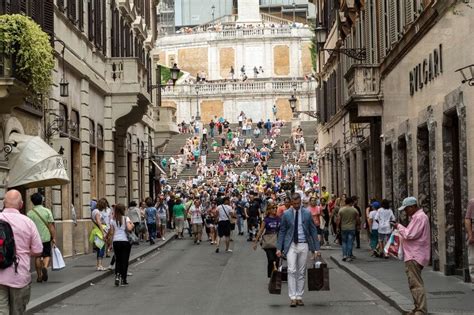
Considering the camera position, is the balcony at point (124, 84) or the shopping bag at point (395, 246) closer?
the shopping bag at point (395, 246)

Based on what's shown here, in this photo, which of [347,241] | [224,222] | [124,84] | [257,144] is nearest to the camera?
[347,241]

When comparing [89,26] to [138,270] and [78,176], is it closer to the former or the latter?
[78,176]

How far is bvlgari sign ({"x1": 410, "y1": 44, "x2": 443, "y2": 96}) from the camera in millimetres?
24062

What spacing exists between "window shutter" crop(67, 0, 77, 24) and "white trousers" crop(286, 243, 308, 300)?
49.3 feet

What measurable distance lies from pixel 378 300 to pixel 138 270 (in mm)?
10338

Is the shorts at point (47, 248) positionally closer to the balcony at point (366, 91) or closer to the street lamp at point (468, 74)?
the street lamp at point (468, 74)

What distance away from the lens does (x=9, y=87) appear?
73.7ft

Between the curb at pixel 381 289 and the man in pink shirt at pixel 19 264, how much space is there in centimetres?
639

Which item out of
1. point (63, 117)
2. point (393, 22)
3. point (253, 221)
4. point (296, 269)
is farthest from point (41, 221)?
point (253, 221)

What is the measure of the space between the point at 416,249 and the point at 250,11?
124466 millimetres

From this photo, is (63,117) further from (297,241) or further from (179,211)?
(179,211)

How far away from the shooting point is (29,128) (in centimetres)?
2762

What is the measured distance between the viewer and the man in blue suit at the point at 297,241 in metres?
19.2

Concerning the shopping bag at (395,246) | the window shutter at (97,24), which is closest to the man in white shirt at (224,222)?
the window shutter at (97,24)
